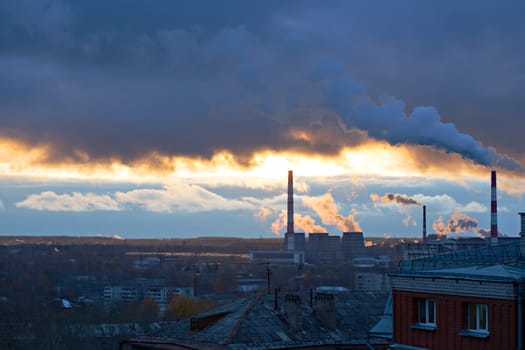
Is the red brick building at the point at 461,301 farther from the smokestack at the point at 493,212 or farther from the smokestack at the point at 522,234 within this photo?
the smokestack at the point at 493,212

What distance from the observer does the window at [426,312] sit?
20812 mm

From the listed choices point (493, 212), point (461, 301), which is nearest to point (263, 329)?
point (461, 301)

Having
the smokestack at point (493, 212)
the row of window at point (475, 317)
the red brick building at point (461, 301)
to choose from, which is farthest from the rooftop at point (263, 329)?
the smokestack at point (493, 212)

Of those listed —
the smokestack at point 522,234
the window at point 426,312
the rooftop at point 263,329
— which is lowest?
the rooftop at point 263,329

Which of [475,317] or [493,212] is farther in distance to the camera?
[493,212]

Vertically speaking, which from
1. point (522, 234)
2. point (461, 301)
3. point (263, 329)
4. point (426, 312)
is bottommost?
point (263, 329)

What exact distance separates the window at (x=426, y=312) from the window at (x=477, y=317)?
1.14 metres

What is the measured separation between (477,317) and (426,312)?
1758mm

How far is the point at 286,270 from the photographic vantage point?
193 meters

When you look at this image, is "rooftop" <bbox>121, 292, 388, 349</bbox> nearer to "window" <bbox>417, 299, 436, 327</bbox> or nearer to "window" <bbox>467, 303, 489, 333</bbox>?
"window" <bbox>417, 299, 436, 327</bbox>

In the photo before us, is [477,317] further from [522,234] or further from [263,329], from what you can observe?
[263,329]

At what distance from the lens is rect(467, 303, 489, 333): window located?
1931 centimetres

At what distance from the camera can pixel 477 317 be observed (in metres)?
19.6

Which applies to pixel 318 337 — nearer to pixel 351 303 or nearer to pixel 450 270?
pixel 351 303
